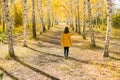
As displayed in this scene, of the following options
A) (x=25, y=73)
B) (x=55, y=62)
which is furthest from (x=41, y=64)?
(x=25, y=73)

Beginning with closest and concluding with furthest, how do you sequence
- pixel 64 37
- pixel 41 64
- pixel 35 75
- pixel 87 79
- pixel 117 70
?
pixel 87 79 < pixel 35 75 < pixel 117 70 < pixel 41 64 < pixel 64 37

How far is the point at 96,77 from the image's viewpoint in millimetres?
10203

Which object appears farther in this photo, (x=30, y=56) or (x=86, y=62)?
(x=30, y=56)

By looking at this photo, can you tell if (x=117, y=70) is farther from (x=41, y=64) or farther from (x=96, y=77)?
(x=41, y=64)

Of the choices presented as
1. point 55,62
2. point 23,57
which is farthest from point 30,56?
point 55,62

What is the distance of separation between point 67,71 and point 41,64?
1.97 metres

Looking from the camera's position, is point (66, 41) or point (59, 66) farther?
point (66, 41)

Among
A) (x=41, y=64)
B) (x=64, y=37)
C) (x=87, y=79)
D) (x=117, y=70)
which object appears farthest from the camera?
(x=64, y=37)

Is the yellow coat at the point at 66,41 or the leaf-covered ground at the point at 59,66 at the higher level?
the yellow coat at the point at 66,41

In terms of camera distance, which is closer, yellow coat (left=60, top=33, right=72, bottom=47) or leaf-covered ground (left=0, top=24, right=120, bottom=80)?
leaf-covered ground (left=0, top=24, right=120, bottom=80)

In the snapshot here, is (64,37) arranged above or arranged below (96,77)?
above

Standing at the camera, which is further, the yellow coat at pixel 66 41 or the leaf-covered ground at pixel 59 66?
the yellow coat at pixel 66 41

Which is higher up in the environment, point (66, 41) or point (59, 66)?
point (66, 41)

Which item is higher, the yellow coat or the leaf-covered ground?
the yellow coat
